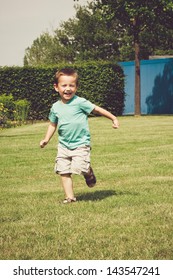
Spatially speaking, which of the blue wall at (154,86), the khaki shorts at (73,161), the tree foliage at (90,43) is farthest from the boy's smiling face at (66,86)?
the tree foliage at (90,43)

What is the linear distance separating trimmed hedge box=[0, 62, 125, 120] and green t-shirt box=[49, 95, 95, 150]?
23.2m

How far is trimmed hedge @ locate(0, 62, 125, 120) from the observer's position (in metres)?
30.2

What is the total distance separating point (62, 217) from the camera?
19.2ft

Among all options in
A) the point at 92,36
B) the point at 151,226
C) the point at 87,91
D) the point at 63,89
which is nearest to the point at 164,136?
the point at 63,89

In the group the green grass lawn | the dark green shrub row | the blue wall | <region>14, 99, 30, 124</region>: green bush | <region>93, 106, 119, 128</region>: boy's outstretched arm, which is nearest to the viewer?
the green grass lawn

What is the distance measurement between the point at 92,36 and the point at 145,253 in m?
70.7

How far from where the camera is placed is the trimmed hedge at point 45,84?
1189 inches

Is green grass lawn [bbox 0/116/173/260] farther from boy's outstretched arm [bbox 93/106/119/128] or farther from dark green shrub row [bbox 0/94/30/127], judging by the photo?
dark green shrub row [bbox 0/94/30/127]

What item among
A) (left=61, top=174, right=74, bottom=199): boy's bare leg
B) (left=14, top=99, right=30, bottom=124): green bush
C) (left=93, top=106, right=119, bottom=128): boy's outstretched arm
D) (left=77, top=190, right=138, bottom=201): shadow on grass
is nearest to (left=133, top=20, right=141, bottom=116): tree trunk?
(left=14, top=99, right=30, bottom=124): green bush

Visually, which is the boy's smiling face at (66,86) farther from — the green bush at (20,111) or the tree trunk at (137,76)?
the tree trunk at (137,76)

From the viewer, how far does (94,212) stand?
605cm

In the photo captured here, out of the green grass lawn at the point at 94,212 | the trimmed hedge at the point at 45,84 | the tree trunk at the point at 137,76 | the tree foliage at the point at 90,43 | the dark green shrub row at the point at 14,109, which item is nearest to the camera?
the green grass lawn at the point at 94,212

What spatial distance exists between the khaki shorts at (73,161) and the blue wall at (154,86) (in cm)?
2878

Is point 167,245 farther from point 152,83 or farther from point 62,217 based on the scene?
point 152,83
